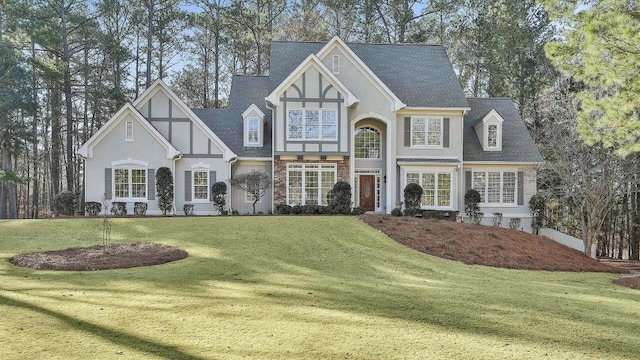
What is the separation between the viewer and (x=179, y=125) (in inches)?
905

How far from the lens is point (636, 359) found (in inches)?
210

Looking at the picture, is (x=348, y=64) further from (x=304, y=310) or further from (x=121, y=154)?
Answer: (x=304, y=310)

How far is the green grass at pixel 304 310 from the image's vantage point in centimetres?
544

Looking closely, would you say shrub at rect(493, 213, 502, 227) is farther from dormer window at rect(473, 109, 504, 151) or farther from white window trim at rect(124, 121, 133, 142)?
white window trim at rect(124, 121, 133, 142)

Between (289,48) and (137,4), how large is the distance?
13.5m

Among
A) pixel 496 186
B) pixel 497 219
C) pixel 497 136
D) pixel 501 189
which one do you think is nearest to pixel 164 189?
pixel 497 219

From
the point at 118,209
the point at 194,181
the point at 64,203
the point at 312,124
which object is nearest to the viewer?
the point at 64,203

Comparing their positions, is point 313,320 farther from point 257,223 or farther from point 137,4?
point 137,4

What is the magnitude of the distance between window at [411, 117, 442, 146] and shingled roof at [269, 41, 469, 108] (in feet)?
2.61

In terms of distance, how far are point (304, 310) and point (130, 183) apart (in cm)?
1763

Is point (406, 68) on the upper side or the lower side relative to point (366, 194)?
upper

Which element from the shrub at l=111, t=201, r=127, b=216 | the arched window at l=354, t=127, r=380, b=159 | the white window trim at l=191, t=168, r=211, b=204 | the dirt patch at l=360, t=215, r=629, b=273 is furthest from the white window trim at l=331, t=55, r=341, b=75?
the shrub at l=111, t=201, r=127, b=216

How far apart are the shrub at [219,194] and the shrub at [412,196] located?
895cm

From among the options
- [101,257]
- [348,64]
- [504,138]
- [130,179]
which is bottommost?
[101,257]
